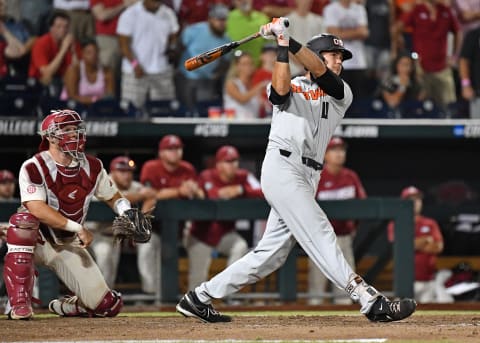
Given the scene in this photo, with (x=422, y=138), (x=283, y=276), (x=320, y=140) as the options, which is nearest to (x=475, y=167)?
(x=422, y=138)

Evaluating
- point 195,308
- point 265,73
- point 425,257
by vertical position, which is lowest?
point 425,257

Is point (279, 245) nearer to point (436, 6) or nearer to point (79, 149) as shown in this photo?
point (79, 149)

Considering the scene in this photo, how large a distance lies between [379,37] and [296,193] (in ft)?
20.7

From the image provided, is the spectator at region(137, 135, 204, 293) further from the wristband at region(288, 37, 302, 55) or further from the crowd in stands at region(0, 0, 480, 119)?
the wristband at region(288, 37, 302, 55)

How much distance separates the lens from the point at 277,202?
18.6ft

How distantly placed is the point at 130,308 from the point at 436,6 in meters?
5.13

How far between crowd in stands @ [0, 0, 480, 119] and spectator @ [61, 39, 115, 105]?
10 millimetres

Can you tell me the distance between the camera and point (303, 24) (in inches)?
435

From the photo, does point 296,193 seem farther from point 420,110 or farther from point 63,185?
point 420,110

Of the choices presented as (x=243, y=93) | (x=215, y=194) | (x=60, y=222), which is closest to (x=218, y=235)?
(x=215, y=194)

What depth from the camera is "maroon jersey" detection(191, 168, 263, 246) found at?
959cm

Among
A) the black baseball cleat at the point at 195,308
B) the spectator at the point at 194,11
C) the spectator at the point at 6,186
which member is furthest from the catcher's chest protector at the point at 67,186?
the spectator at the point at 194,11

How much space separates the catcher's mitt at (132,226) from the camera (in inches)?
250

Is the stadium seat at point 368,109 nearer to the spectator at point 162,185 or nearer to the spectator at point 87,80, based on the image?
the spectator at point 162,185
